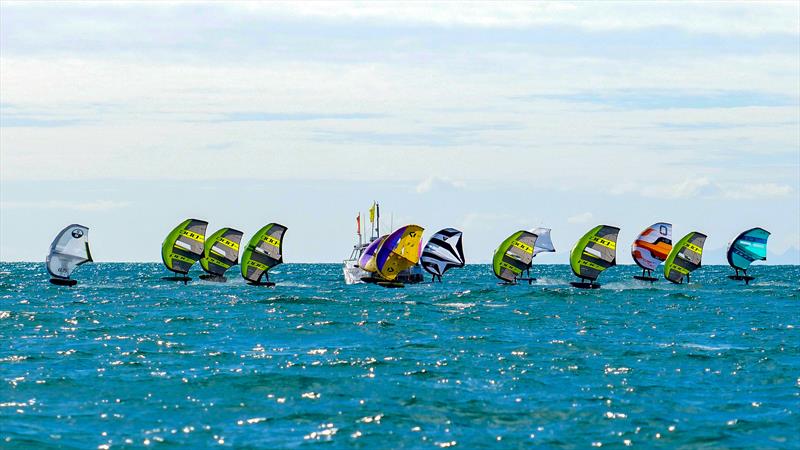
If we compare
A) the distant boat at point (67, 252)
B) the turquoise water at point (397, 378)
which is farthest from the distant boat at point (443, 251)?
the turquoise water at point (397, 378)

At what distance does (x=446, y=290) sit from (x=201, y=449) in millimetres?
65503

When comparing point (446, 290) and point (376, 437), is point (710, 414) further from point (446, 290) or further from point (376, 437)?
point (446, 290)

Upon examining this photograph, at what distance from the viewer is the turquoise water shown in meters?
25.0

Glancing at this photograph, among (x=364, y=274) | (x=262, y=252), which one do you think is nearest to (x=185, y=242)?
(x=262, y=252)

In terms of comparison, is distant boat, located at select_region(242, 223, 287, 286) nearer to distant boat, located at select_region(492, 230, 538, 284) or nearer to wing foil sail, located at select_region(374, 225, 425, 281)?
wing foil sail, located at select_region(374, 225, 425, 281)

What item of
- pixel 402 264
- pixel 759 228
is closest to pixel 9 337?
pixel 402 264

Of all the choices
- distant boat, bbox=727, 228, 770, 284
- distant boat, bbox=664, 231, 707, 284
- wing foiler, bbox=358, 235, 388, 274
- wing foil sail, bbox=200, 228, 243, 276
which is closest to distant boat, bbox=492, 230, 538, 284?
wing foiler, bbox=358, 235, 388, 274

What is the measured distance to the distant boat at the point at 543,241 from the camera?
323 ft

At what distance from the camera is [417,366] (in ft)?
116

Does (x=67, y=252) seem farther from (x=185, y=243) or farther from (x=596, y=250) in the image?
(x=596, y=250)

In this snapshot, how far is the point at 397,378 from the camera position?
108ft

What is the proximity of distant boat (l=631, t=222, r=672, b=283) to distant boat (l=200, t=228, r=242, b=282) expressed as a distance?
108 ft

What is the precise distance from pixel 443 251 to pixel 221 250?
18106 millimetres

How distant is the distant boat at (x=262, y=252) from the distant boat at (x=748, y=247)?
4007 cm
